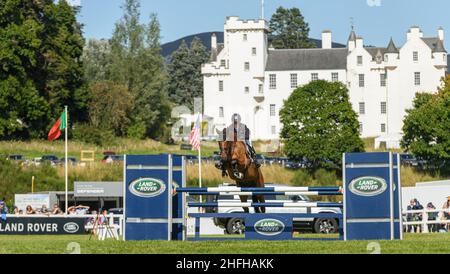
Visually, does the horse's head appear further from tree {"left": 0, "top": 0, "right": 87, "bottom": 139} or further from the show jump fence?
tree {"left": 0, "top": 0, "right": 87, "bottom": 139}

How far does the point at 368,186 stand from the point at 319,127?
67.8 m

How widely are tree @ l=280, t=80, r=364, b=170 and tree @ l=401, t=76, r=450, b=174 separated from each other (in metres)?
5.42

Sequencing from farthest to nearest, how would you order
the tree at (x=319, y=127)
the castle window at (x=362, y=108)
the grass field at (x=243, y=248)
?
the castle window at (x=362, y=108) → the tree at (x=319, y=127) → the grass field at (x=243, y=248)

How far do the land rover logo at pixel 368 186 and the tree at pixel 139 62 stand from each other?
76948mm

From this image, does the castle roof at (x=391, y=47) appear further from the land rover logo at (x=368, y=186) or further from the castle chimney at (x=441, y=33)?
the land rover logo at (x=368, y=186)

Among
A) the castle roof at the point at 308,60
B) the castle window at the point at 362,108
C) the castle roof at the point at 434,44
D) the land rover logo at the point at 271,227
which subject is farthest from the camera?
the castle roof at the point at 308,60

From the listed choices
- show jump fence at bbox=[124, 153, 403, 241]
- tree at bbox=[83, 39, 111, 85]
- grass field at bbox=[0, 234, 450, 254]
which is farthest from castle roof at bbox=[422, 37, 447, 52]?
grass field at bbox=[0, 234, 450, 254]

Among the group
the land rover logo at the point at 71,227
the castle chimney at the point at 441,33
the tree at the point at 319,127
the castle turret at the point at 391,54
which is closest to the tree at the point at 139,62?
the tree at the point at 319,127

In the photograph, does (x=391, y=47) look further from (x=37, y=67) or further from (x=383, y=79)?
(x=37, y=67)

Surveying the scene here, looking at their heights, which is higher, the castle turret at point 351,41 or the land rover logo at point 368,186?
the castle turret at point 351,41

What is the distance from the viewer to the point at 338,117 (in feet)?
291

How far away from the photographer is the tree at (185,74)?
140750 mm

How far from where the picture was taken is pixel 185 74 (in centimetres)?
14475

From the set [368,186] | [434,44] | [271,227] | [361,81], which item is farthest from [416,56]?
[368,186]
